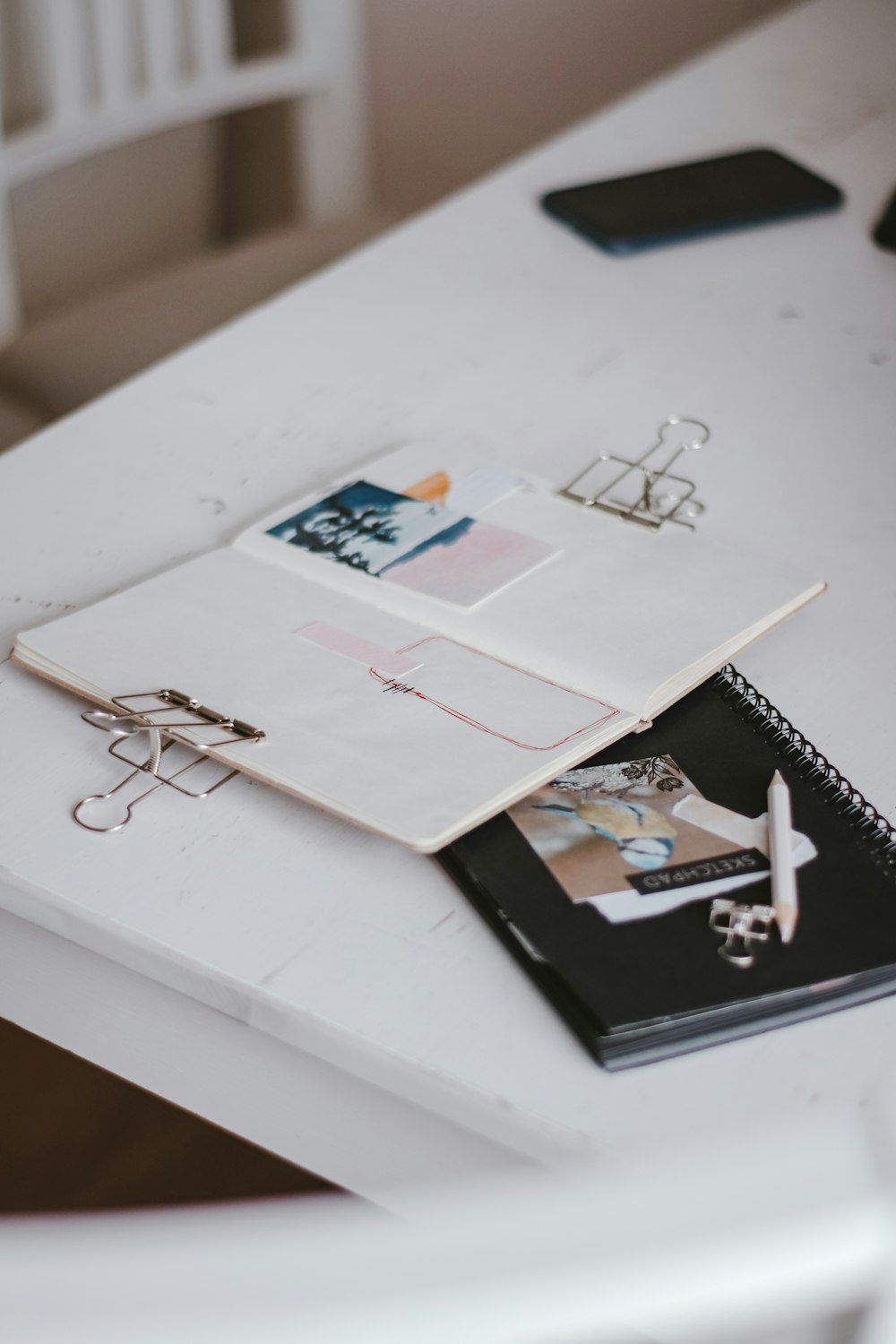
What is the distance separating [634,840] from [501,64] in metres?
2.24

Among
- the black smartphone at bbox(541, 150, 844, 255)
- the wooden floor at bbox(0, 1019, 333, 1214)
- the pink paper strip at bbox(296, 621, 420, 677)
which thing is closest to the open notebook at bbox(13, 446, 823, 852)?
the pink paper strip at bbox(296, 621, 420, 677)

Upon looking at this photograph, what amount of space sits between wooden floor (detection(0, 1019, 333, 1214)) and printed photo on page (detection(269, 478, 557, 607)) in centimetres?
73

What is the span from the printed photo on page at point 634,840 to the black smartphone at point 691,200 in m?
0.72

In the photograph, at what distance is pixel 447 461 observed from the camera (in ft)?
2.77

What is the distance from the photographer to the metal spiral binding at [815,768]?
566 millimetres

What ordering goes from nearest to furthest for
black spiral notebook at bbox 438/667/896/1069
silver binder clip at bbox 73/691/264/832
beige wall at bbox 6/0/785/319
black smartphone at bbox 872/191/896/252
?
black spiral notebook at bbox 438/667/896/1069 < silver binder clip at bbox 73/691/264/832 < black smartphone at bbox 872/191/896/252 < beige wall at bbox 6/0/785/319

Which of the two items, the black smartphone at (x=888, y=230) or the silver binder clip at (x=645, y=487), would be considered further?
the black smartphone at (x=888, y=230)

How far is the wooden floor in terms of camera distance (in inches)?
48.6

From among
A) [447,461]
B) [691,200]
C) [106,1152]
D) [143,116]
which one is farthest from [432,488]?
[143,116]

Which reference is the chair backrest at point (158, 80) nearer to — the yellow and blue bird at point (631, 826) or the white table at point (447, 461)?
the white table at point (447, 461)

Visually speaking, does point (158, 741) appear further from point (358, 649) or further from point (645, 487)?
point (645, 487)

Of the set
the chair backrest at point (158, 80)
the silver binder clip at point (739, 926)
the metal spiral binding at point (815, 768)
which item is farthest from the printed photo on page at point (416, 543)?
the chair backrest at point (158, 80)

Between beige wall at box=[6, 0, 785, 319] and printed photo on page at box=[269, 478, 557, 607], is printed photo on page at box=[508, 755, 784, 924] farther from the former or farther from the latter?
beige wall at box=[6, 0, 785, 319]

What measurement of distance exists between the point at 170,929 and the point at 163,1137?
2.81 feet
